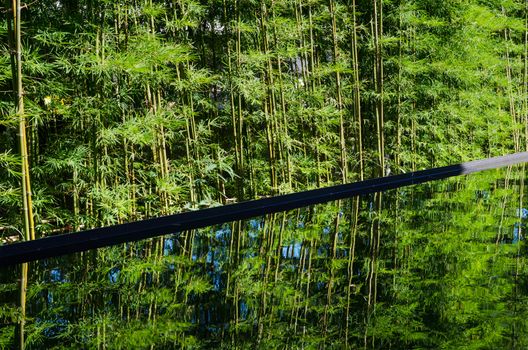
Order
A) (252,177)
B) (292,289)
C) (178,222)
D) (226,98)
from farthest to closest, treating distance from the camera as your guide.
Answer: (226,98)
(252,177)
(178,222)
(292,289)

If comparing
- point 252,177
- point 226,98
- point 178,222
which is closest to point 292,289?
point 178,222

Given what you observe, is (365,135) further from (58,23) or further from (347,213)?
(58,23)

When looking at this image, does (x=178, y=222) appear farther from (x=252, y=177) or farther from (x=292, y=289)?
(x=252, y=177)

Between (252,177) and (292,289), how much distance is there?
323 centimetres

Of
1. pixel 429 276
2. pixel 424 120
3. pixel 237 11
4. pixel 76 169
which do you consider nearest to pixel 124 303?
pixel 429 276

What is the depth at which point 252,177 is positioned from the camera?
5285 mm

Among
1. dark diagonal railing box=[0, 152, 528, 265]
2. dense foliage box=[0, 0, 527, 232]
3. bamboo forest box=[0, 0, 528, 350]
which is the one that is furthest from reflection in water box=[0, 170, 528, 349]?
dense foliage box=[0, 0, 527, 232]

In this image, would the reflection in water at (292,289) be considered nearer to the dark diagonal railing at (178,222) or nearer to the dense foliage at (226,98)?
the dark diagonal railing at (178,222)

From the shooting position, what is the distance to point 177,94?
4.75m

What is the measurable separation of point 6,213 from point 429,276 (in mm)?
2939

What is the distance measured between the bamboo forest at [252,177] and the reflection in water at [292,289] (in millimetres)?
11

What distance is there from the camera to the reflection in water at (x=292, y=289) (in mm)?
1544

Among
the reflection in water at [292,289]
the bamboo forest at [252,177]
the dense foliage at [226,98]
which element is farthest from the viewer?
the dense foliage at [226,98]

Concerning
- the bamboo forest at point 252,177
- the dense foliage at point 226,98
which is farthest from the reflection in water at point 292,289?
the dense foliage at point 226,98
